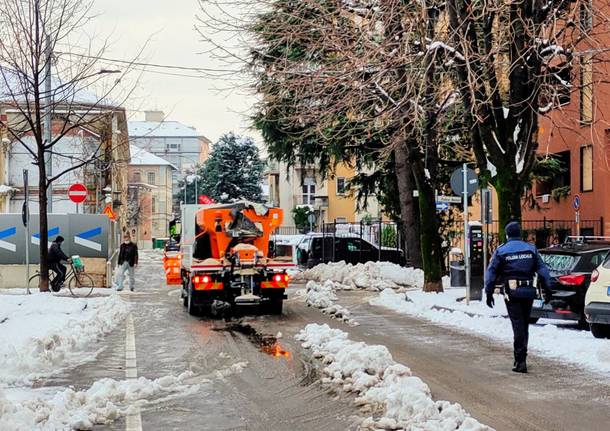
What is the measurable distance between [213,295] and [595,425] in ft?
37.6

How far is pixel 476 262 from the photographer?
1927 centimetres

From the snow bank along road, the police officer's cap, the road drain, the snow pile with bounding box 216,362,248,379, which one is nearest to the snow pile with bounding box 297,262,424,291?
the snow bank along road

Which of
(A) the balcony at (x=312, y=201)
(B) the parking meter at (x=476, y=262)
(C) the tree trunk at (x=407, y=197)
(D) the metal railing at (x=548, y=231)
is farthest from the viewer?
(A) the balcony at (x=312, y=201)

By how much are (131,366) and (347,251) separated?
24751 mm

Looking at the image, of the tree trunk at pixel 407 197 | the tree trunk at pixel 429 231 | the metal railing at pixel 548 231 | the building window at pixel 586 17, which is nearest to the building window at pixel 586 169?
the metal railing at pixel 548 231

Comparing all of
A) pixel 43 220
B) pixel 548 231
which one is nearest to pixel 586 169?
pixel 548 231

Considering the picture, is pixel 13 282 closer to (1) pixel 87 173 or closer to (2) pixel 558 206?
(1) pixel 87 173

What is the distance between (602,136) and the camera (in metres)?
28.6

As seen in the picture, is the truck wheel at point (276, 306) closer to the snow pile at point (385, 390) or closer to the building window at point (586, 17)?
the snow pile at point (385, 390)

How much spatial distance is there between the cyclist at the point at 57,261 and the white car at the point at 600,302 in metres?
15.7

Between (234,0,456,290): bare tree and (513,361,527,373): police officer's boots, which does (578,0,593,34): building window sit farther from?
(513,361,527,373): police officer's boots

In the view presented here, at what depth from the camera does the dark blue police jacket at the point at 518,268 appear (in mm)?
10469

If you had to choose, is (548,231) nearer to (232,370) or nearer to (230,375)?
(232,370)

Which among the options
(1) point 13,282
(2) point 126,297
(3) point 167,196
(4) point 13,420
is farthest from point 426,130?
(3) point 167,196
